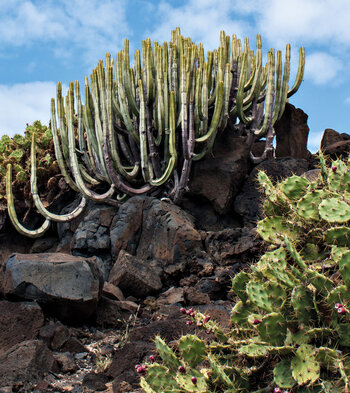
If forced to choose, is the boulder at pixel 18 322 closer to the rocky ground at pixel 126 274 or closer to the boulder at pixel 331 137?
the rocky ground at pixel 126 274

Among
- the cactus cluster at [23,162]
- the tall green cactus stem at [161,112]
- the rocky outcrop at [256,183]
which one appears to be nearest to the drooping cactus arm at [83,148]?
the tall green cactus stem at [161,112]

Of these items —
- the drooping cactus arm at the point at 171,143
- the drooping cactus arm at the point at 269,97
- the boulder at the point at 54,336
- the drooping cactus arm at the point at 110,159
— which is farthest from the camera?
the drooping cactus arm at the point at 269,97

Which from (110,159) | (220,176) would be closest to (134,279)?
(110,159)

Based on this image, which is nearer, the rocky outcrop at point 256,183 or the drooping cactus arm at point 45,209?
the rocky outcrop at point 256,183

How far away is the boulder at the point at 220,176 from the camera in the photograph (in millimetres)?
9938

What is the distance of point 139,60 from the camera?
10.0 metres

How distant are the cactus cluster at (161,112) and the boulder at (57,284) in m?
3.37

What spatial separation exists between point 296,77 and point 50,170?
18.6 feet

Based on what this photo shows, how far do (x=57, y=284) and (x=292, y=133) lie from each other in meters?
7.23

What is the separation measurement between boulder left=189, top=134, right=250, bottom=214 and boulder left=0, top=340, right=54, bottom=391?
5215 mm

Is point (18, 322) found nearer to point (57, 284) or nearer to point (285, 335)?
point (57, 284)

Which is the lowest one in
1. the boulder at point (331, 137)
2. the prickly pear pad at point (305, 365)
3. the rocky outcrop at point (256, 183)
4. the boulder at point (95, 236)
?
the prickly pear pad at point (305, 365)

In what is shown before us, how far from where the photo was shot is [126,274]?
7.67m

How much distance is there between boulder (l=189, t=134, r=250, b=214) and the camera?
32.6ft
